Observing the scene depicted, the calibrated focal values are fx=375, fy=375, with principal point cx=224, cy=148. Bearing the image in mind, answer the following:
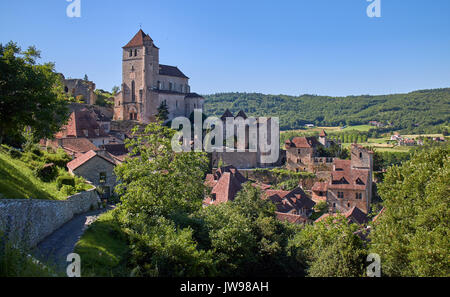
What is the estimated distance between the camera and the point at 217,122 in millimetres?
64875

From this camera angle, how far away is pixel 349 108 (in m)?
178

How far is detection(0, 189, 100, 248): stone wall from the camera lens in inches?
435

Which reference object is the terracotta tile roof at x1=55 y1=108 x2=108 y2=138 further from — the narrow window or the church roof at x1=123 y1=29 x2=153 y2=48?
the church roof at x1=123 y1=29 x2=153 y2=48

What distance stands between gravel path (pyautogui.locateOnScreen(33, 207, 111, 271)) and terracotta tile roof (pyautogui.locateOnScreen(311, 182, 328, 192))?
38.1 meters

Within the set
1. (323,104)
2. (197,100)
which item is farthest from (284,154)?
(323,104)

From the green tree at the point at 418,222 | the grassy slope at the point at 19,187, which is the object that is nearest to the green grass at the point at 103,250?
the grassy slope at the point at 19,187

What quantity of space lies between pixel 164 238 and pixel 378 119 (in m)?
155

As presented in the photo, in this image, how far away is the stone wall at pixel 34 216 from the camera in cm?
1105

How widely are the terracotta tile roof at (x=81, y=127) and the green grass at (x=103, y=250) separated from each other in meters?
31.0

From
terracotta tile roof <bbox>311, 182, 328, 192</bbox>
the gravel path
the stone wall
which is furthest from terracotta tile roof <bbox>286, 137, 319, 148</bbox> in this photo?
the gravel path

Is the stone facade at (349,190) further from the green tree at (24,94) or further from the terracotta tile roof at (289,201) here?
the green tree at (24,94)

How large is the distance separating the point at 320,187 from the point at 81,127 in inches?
1278

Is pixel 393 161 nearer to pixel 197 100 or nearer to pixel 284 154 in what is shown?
pixel 284 154
